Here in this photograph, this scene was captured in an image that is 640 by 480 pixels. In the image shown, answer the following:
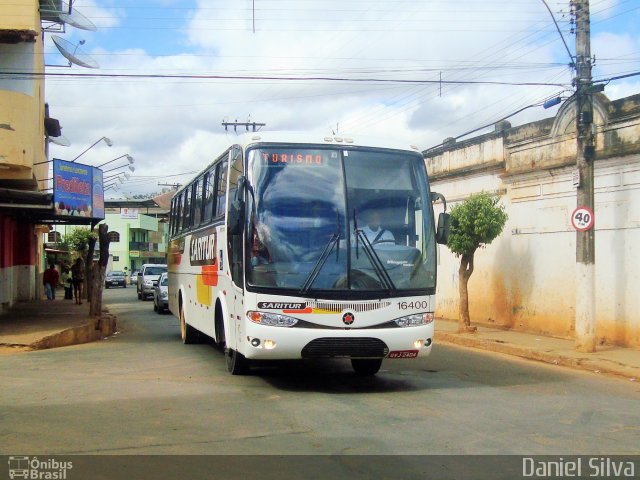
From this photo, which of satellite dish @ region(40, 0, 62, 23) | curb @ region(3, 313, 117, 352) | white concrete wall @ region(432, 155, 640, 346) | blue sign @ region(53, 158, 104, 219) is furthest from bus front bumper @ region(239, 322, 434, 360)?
satellite dish @ region(40, 0, 62, 23)

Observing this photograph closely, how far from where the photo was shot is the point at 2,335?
15586 millimetres

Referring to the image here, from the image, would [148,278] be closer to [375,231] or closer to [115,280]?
[115,280]

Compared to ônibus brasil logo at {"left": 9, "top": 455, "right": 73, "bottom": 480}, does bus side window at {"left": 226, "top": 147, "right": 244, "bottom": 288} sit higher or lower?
higher

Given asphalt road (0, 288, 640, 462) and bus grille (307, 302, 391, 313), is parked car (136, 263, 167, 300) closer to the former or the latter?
asphalt road (0, 288, 640, 462)

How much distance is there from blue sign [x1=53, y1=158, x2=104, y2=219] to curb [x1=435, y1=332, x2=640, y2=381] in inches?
416

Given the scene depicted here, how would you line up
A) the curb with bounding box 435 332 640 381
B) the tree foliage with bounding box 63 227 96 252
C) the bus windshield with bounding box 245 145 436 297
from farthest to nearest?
the tree foliage with bounding box 63 227 96 252
the curb with bounding box 435 332 640 381
the bus windshield with bounding box 245 145 436 297

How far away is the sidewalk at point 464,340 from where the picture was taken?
1343 cm

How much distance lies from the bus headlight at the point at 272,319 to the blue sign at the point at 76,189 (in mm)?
11756

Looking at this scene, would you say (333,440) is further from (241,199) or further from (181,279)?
(181,279)

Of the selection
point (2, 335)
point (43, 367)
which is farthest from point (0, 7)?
point (43, 367)

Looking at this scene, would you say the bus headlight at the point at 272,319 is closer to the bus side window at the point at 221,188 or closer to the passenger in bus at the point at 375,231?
the passenger in bus at the point at 375,231

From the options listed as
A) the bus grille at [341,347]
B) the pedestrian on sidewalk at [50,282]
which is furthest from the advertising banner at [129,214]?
the bus grille at [341,347]

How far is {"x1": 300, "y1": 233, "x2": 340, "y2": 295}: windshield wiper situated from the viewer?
9.22m

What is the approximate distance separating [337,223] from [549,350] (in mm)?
7358
